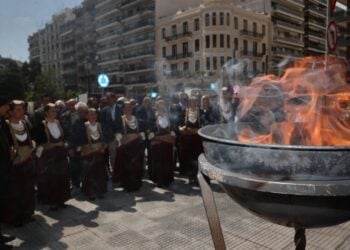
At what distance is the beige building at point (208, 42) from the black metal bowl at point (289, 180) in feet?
122

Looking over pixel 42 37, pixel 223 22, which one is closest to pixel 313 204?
pixel 223 22

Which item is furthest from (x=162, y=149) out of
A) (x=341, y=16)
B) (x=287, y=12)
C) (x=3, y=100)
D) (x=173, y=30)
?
(x=287, y=12)

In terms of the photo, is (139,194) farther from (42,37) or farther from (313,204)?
(42,37)

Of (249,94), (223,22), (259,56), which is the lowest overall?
(249,94)

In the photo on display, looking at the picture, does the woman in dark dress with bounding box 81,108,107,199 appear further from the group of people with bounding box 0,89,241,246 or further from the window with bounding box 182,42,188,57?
the window with bounding box 182,42,188,57

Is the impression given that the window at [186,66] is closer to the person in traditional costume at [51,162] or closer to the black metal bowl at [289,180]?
the person in traditional costume at [51,162]

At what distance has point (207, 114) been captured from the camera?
24.7 ft

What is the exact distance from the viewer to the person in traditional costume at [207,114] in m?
7.43

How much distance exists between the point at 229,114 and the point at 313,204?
627cm

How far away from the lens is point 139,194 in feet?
20.1

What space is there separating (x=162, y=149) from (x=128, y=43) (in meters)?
58.2

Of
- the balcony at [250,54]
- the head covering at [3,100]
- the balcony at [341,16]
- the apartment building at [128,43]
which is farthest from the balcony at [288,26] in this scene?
the head covering at [3,100]

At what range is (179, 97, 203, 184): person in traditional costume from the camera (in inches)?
268

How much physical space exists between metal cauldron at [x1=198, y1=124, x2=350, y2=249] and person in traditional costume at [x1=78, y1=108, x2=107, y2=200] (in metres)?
4.13
